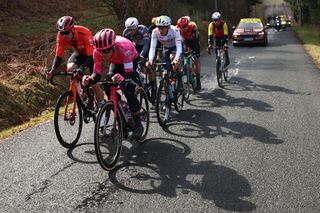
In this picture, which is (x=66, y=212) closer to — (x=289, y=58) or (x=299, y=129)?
(x=299, y=129)

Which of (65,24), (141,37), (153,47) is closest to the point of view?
(65,24)

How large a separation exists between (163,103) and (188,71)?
249 centimetres

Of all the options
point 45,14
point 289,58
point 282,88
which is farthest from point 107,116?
point 45,14

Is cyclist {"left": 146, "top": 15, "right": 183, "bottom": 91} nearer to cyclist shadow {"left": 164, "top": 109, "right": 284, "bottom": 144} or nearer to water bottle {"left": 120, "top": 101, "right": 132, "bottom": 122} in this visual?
cyclist shadow {"left": 164, "top": 109, "right": 284, "bottom": 144}

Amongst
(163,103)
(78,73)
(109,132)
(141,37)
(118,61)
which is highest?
(141,37)

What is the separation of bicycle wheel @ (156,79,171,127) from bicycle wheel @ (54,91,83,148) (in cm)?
155

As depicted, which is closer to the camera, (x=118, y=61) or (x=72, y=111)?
(x=118, y=61)

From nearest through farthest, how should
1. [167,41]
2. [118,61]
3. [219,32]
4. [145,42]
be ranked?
1. [118,61]
2. [167,41]
3. [145,42]
4. [219,32]

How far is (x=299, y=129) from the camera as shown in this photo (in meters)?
7.60

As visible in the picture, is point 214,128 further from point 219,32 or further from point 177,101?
point 219,32

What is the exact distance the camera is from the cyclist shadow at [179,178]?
4898 mm

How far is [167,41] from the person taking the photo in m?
8.87

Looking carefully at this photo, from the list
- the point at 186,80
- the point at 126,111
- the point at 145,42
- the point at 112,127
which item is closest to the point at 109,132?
the point at 112,127

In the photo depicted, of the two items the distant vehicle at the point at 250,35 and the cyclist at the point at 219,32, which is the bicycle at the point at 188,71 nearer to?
the cyclist at the point at 219,32
